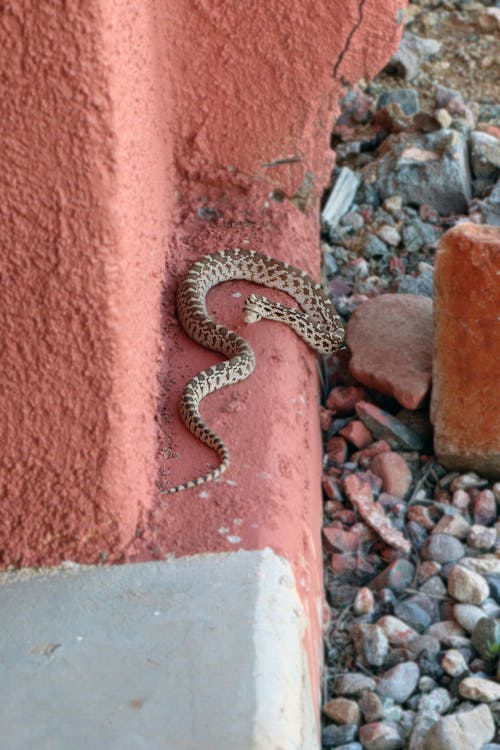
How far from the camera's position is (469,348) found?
16.5ft

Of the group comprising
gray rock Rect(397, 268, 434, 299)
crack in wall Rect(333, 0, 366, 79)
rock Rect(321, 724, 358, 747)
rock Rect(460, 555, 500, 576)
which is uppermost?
crack in wall Rect(333, 0, 366, 79)

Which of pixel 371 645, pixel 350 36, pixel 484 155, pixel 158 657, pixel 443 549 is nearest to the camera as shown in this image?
pixel 158 657

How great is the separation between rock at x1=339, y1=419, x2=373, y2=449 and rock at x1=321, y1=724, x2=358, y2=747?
1.77 meters

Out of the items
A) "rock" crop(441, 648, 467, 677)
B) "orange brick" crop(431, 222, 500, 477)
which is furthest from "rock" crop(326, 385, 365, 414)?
"rock" crop(441, 648, 467, 677)

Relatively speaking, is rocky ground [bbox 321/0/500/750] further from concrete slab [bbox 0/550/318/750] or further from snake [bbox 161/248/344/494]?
concrete slab [bbox 0/550/318/750]

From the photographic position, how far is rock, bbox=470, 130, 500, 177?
291 inches

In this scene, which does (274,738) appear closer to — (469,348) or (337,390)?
(469,348)

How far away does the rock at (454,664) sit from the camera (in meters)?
4.29

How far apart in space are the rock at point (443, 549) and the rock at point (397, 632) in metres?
0.46

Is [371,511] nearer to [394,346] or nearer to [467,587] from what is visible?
[467,587]

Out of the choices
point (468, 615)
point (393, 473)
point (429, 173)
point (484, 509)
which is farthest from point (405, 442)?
point (429, 173)

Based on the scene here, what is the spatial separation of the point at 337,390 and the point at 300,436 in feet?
3.87

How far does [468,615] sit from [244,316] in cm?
179

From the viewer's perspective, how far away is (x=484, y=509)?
5.14m
